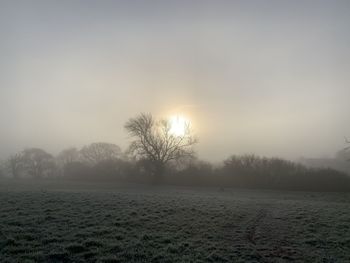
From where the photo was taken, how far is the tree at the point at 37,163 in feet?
310

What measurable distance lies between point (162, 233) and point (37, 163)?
3662 inches

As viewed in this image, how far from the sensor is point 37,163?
9606 centimetres

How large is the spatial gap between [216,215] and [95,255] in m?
11.2

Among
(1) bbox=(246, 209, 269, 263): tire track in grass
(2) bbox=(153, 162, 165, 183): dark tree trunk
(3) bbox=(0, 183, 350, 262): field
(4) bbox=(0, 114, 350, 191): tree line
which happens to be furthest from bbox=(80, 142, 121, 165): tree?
(1) bbox=(246, 209, 269, 263): tire track in grass

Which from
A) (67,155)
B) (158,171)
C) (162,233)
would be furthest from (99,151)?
(162,233)

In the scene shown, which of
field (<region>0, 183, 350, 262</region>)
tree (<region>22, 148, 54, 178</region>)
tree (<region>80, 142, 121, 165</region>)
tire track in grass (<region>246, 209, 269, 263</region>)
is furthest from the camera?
tree (<region>80, 142, 121, 165</region>)

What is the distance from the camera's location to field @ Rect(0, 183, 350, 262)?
40.1 ft

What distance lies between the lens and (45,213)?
1873 centimetres

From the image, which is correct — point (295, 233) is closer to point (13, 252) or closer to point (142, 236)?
point (142, 236)

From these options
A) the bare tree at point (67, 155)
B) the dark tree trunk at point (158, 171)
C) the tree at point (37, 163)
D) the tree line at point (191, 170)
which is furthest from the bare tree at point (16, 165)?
the dark tree trunk at point (158, 171)

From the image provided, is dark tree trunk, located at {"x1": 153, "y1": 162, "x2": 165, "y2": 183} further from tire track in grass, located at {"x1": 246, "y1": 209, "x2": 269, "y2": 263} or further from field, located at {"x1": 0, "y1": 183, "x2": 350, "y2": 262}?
tire track in grass, located at {"x1": 246, "y1": 209, "x2": 269, "y2": 263}

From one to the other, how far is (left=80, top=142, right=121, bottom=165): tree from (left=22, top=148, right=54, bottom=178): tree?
11.8 m

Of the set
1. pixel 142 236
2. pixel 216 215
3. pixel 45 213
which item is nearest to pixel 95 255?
pixel 142 236

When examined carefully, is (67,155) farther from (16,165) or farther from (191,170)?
(191,170)
